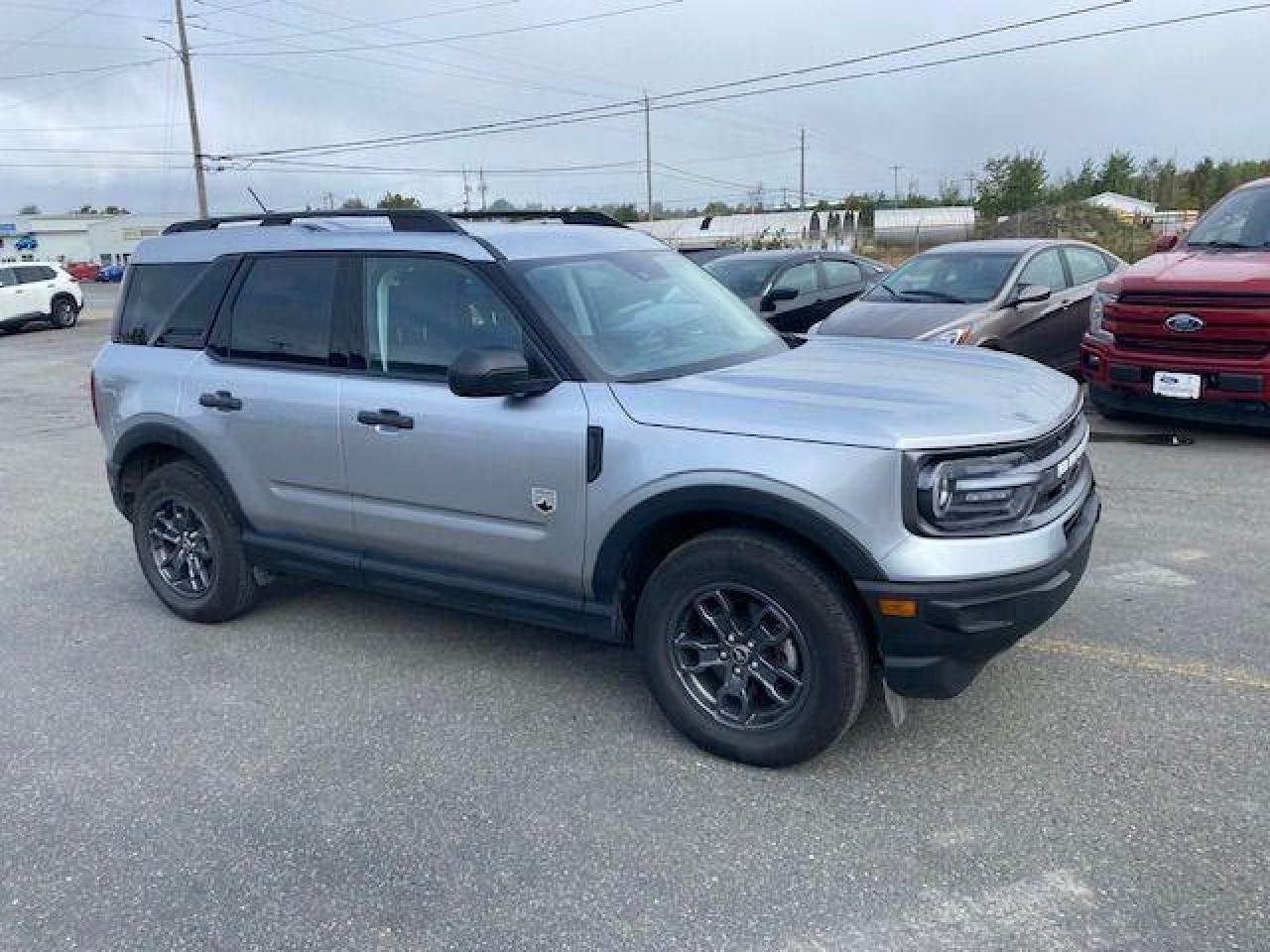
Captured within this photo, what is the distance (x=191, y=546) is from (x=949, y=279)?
7239mm

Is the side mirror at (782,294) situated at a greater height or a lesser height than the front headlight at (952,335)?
greater

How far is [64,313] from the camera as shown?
2734 cm

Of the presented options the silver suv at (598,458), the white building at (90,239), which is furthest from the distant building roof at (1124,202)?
the white building at (90,239)

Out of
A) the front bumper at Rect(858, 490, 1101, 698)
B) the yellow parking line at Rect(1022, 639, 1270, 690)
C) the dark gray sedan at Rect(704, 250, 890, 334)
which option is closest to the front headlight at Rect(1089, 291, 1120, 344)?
the dark gray sedan at Rect(704, 250, 890, 334)

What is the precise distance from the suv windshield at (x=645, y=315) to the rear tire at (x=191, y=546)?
1989 mm

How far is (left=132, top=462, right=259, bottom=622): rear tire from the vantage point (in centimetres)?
480

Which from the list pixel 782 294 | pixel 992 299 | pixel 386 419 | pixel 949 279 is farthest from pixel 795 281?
pixel 386 419

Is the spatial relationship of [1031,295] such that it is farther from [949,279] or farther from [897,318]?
[897,318]

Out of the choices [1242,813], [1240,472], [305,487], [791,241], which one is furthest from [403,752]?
[791,241]

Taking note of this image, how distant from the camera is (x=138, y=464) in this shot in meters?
5.17

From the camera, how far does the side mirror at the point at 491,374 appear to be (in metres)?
3.53

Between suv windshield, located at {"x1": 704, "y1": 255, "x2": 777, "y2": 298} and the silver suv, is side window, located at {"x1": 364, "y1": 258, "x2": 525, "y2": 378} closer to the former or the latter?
the silver suv

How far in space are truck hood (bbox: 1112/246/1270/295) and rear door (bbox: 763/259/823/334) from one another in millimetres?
3914

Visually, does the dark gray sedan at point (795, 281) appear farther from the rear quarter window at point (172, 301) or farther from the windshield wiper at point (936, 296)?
the rear quarter window at point (172, 301)
